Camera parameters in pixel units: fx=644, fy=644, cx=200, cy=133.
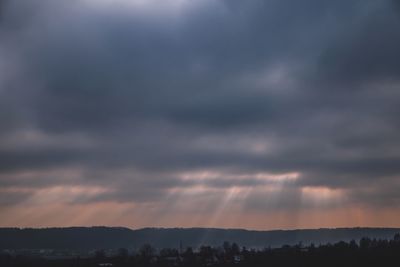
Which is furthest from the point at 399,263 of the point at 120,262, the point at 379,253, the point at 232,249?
the point at 232,249

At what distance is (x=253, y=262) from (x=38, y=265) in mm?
38151

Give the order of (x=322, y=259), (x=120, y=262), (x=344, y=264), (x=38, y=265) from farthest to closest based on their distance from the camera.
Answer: (x=120, y=262)
(x=38, y=265)
(x=322, y=259)
(x=344, y=264)

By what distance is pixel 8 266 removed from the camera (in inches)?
4156

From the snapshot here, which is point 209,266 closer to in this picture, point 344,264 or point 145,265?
point 145,265

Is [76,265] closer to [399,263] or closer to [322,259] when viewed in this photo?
[322,259]

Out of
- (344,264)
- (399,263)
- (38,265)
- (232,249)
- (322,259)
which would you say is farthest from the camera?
(232,249)

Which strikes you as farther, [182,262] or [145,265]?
[182,262]

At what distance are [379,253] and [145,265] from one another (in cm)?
→ 4104

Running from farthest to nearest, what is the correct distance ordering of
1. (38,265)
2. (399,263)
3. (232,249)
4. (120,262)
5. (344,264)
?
(232,249), (120,262), (38,265), (344,264), (399,263)

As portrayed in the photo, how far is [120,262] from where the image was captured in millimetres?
122625

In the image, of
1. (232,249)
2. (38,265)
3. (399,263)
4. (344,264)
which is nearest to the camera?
(399,263)

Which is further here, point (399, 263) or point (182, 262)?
point (182, 262)

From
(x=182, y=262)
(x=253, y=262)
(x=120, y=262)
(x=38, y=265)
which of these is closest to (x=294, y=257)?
(x=253, y=262)

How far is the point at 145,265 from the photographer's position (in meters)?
117
